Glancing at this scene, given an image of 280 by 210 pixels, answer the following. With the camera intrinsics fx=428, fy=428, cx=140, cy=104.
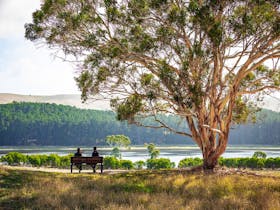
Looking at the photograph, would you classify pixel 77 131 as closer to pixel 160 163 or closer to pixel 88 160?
pixel 160 163

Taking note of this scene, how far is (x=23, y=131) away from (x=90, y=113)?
30.1m

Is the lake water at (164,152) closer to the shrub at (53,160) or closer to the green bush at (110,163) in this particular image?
the green bush at (110,163)

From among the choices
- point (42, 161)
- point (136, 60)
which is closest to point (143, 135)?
point (42, 161)

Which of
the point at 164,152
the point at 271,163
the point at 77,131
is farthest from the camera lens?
the point at 77,131

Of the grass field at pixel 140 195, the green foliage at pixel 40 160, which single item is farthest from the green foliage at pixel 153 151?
the grass field at pixel 140 195

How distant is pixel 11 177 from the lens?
50.6ft

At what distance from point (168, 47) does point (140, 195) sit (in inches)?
380

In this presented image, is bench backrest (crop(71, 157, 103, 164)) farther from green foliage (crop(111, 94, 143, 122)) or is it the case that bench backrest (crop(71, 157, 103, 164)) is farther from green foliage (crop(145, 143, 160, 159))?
green foliage (crop(145, 143, 160, 159))

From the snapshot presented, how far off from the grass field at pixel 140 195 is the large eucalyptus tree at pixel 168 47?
5467mm

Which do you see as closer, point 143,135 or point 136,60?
point 136,60

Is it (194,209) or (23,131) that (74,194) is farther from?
(23,131)

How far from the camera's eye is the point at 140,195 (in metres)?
11.3

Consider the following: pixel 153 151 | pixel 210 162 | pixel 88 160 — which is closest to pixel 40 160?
pixel 88 160

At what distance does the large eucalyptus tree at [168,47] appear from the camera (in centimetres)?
1788
